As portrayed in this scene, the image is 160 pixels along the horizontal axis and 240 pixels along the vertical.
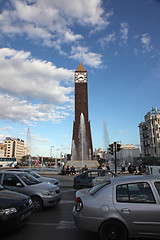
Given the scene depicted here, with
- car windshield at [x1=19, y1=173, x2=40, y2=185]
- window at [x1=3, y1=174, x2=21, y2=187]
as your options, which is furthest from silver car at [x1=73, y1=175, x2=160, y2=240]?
window at [x1=3, y1=174, x2=21, y2=187]

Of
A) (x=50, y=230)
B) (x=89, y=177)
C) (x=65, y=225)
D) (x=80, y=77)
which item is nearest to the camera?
(x=50, y=230)

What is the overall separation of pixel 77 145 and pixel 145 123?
124ft

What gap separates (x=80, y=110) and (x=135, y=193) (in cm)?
4890

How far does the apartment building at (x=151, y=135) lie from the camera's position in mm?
65781

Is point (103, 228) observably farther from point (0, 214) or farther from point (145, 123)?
point (145, 123)

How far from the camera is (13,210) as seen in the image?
444 centimetres

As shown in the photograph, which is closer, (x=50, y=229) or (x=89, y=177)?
(x=50, y=229)

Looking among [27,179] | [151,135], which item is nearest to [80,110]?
[151,135]

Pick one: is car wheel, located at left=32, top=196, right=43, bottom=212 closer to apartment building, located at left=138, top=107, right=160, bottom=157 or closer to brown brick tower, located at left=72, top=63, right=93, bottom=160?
brown brick tower, located at left=72, top=63, right=93, bottom=160

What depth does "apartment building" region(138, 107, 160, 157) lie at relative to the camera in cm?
6578

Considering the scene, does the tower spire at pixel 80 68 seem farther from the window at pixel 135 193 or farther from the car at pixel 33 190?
the window at pixel 135 193

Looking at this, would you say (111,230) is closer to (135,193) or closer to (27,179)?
(135,193)

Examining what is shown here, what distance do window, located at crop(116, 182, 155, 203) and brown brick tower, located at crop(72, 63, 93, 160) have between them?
43.2 m

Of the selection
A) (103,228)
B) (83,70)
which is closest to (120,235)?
(103,228)
